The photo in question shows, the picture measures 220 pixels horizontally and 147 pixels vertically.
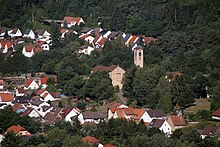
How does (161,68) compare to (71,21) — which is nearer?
(161,68)

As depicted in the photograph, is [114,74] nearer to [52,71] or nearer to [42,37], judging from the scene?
[52,71]

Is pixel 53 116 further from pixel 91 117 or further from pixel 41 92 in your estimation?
pixel 41 92

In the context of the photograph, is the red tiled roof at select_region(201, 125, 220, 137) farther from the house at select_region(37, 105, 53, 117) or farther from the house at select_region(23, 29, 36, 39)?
the house at select_region(23, 29, 36, 39)

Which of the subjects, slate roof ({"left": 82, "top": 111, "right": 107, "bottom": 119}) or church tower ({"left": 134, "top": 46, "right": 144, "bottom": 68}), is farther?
church tower ({"left": 134, "top": 46, "right": 144, "bottom": 68})

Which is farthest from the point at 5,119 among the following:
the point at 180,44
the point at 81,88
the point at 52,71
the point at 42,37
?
the point at 42,37

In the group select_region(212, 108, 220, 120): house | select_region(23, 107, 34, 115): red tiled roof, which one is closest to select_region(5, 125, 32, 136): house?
select_region(23, 107, 34, 115): red tiled roof

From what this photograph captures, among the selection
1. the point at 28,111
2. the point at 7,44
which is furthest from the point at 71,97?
the point at 7,44
